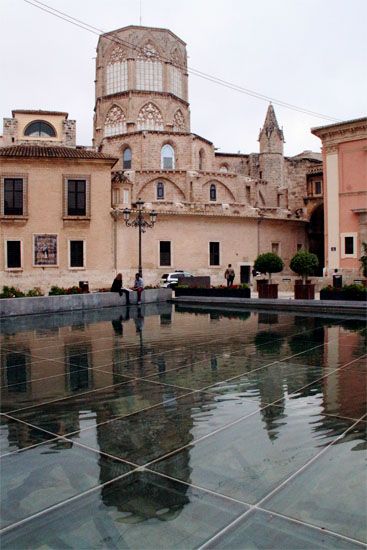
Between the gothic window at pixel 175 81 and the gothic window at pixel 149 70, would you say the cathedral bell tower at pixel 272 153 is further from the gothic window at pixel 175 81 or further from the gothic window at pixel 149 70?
the gothic window at pixel 149 70

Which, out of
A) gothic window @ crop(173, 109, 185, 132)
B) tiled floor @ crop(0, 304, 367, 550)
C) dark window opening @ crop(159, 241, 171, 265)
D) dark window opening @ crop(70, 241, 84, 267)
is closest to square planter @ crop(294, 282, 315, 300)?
tiled floor @ crop(0, 304, 367, 550)

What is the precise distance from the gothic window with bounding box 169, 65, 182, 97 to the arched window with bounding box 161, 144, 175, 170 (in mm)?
7150

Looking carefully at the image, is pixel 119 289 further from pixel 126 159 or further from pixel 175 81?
pixel 175 81

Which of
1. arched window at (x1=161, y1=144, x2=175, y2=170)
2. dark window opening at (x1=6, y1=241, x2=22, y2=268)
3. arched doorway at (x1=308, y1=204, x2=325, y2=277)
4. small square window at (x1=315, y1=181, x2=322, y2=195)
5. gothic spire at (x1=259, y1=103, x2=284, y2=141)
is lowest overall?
dark window opening at (x1=6, y1=241, x2=22, y2=268)

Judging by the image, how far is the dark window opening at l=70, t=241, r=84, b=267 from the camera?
2827 cm

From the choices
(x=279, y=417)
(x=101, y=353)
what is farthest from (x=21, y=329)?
(x=279, y=417)

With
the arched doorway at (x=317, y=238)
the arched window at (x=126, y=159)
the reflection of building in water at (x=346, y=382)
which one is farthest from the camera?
the arched window at (x=126, y=159)

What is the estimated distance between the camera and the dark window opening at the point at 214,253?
33.3 metres

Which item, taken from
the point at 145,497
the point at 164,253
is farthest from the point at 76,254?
the point at 145,497

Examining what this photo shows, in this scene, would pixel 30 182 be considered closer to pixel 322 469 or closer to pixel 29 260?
pixel 29 260

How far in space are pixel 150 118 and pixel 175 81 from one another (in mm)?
4938

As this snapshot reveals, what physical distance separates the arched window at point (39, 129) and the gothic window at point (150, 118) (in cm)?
1094

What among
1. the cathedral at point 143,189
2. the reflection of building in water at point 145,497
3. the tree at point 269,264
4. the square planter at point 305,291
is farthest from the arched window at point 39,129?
the reflection of building in water at point 145,497

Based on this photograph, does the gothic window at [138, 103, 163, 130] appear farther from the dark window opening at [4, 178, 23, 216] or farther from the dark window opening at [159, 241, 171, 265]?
the dark window opening at [4, 178, 23, 216]
